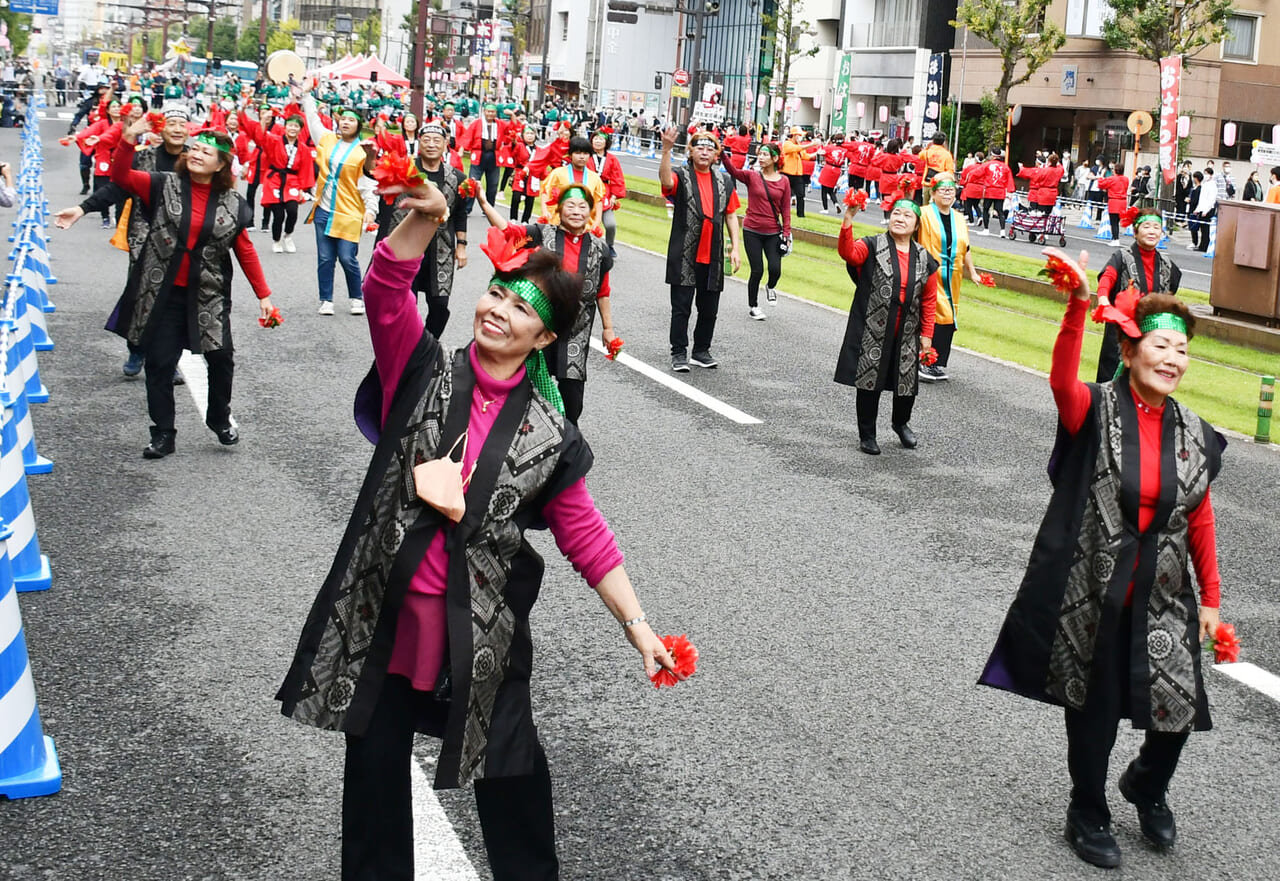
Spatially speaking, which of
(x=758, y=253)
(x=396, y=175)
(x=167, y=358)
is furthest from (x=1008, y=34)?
(x=396, y=175)

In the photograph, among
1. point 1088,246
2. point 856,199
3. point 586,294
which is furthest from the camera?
point 1088,246

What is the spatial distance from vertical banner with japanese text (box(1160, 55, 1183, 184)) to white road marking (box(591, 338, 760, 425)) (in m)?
12.4

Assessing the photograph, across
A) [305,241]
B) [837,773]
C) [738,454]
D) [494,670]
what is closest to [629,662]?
[837,773]

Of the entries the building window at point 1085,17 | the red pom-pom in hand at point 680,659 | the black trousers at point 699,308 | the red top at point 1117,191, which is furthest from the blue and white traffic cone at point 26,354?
the building window at point 1085,17

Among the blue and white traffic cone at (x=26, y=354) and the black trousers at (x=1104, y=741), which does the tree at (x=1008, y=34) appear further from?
the black trousers at (x=1104, y=741)

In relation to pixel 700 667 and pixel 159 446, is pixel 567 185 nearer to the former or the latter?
pixel 159 446

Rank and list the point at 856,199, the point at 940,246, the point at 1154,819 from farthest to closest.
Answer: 1. the point at 940,246
2. the point at 856,199
3. the point at 1154,819

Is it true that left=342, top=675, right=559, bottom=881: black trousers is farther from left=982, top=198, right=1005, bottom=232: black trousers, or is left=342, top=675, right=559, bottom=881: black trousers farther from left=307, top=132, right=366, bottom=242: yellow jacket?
left=982, top=198, right=1005, bottom=232: black trousers

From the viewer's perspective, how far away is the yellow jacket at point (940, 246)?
12469 mm

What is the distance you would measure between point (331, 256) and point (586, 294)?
6.58 metres

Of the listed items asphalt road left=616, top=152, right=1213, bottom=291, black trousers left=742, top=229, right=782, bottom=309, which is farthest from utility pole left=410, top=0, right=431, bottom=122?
black trousers left=742, top=229, right=782, bottom=309

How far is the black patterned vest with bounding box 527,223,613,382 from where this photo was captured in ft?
30.5

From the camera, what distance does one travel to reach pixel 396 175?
3.56 m

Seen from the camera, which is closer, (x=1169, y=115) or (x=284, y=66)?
(x=1169, y=115)
